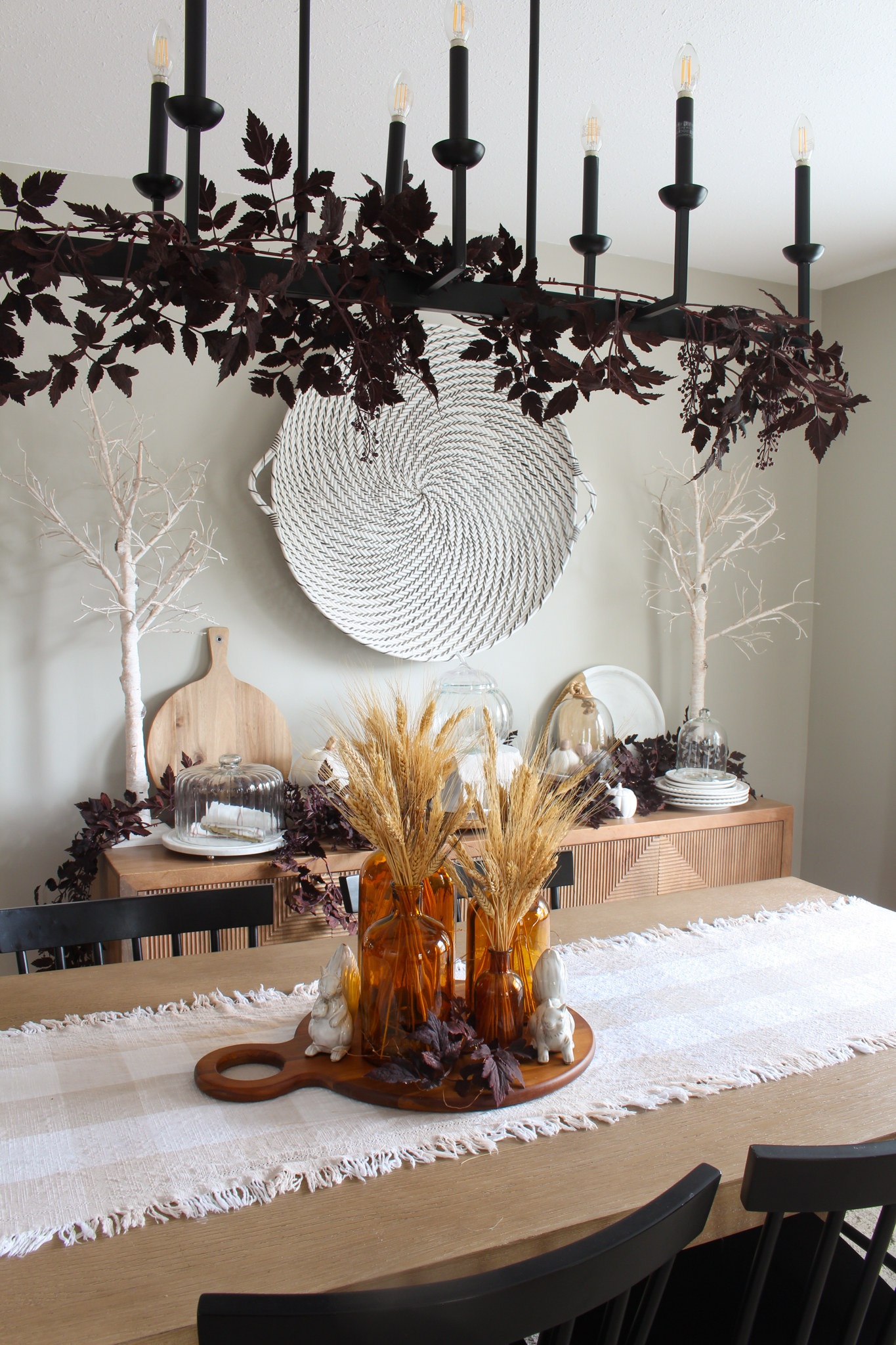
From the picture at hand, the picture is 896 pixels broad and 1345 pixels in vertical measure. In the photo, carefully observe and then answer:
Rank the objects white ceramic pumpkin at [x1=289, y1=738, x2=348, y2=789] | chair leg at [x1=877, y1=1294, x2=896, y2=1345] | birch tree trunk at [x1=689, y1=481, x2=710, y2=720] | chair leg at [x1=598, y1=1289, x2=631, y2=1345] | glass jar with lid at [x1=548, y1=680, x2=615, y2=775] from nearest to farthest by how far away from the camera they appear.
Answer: chair leg at [x1=598, y1=1289, x2=631, y2=1345] < chair leg at [x1=877, y1=1294, x2=896, y2=1345] < white ceramic pumpkin at [x1=289, y1=738, x2=348, y2=789] < glass jar with lid at [x1=548, y1=680, x2=615, y2=775] < birch tree trunk at [x1=689, y1=481, x2=710, y2=720]

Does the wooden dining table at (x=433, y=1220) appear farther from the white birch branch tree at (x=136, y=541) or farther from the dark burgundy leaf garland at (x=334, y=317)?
the white birch branch tree at (x=136, y=541)

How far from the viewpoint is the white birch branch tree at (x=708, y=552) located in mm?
3221

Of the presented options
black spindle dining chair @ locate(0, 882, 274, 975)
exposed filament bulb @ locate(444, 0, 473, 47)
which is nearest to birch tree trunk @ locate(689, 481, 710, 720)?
black spindle dining chair @ locate(0, 882, 274, 975)

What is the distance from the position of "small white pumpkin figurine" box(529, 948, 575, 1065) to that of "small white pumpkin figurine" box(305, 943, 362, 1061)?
0.24 metres

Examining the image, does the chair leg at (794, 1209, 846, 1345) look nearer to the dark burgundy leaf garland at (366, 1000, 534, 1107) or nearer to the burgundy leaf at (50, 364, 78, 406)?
the dark burgundy leaf garland at (366, 1000, 534, 1107)


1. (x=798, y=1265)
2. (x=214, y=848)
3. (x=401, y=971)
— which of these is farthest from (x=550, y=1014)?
(x=214, y=848)

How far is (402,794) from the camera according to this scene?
4.07 ft

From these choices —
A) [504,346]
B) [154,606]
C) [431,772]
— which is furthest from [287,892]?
[504,346]

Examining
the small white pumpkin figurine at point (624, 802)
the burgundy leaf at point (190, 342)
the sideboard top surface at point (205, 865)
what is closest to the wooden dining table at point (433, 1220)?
the burgundy leaf at point (190, 342)

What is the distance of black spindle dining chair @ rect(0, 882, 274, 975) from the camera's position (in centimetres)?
162

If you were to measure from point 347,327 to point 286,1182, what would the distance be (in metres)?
0.91

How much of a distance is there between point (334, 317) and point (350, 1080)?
3.00 feet

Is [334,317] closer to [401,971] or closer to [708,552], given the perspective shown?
[401,971]

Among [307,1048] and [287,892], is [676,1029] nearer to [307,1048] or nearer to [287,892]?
[307,1048]
